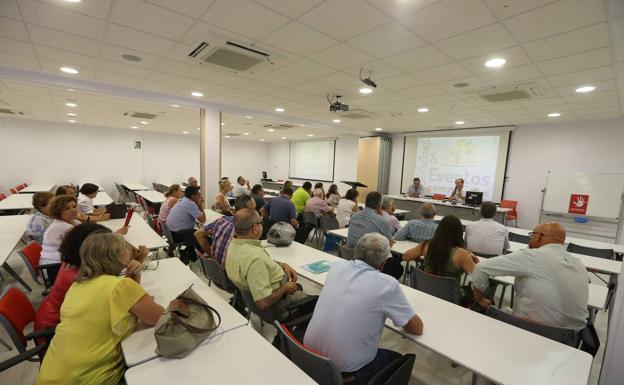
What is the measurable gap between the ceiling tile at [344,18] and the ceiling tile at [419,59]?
0.76 metres

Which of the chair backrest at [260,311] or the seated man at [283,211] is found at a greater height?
the seated man at [283,211]

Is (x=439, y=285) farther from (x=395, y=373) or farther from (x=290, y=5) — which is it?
(x=290, y=5)

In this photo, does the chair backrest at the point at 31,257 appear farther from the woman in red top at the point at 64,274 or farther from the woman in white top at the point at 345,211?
the woman in white top at the point at 345,211

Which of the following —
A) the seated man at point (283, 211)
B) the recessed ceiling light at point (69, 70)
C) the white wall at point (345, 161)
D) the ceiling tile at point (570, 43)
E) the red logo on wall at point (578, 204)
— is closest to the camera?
the ceiling tile at point (570, 43)

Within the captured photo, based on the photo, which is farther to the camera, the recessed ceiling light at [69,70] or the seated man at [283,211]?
the seated man at [283,211]

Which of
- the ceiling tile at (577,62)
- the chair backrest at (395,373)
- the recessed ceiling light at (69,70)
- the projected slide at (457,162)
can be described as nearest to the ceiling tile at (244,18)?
the chair backrest at (395,373)

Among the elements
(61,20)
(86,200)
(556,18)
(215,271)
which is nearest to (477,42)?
(556,18)

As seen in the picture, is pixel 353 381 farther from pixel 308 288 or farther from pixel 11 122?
pixel 11 122

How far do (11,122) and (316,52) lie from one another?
12008 mm

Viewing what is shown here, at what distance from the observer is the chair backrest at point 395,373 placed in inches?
54.6

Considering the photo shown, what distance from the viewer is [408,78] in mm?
4117

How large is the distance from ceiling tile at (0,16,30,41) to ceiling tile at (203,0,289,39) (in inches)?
76.7

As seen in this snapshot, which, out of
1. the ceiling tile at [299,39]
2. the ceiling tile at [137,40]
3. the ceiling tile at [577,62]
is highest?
the ceiling tile at [577,62]

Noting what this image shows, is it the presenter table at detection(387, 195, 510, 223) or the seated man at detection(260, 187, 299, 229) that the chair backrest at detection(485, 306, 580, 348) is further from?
the presenter table at detection(387, 195, 510, 223)
